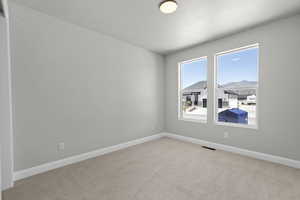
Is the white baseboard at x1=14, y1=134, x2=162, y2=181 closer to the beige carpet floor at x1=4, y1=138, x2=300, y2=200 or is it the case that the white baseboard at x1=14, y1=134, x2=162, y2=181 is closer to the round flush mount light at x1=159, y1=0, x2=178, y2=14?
the beige carpet floor at x1=4, y1=138, x2=300, y2=200

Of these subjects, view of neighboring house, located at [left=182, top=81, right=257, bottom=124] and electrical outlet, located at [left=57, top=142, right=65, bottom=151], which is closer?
electrical outlet, located at [left=57, top=142, right=65, bottom=151]

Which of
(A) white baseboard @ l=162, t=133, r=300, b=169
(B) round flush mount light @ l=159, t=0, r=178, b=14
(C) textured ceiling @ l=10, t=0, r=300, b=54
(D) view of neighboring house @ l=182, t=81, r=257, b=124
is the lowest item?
(A) white baseboard @ l=162, t=133, r=300, b=169

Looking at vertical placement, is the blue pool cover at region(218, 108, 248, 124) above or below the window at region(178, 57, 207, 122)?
below

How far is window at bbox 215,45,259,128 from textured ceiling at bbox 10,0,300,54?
58 centimetres

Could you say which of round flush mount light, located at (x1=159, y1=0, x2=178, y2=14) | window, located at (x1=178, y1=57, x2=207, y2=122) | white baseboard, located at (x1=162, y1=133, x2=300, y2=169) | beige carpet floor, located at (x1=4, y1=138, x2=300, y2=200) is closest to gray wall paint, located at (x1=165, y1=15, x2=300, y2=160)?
white baseboard, located at (x1=162, y1=133, x2=300, y2=169)

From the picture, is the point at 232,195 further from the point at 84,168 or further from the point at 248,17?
the point at 248,17

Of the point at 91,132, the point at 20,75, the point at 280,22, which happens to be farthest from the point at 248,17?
the point at 20,75

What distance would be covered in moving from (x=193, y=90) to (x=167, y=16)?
7.24ft

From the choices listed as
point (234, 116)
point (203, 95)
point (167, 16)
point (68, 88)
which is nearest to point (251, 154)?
point (234, 116)

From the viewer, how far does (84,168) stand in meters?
2.31

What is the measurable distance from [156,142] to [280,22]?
3.72 metres

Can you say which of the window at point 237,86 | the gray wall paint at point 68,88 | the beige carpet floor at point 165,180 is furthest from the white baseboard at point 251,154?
the gray wall paint at point 68,88

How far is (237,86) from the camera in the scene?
10.1 ft

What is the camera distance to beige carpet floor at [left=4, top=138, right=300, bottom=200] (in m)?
1.65
